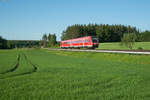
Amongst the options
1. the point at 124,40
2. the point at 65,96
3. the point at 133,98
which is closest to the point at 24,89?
the point at 65,96

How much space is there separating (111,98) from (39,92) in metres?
1.77

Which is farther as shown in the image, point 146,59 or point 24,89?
point 146,59

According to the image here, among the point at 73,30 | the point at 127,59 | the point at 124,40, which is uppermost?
the point at 73,30

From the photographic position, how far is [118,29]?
110m

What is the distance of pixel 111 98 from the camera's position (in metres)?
3.86

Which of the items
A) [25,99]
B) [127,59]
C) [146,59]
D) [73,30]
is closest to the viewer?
[25,99]

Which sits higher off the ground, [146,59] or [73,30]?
→ [73,30]

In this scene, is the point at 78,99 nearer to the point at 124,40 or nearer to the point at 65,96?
the point at 65,96

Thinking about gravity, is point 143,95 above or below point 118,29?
below


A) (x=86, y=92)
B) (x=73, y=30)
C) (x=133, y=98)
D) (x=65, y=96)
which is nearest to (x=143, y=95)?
(x=133, y=98)

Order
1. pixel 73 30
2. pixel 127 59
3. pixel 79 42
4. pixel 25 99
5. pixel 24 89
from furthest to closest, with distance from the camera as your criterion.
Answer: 1. pixel 73 30
2. pixel 79 42
3. pixel 127 59
4. pixel 24 89
5. pixel 25 99

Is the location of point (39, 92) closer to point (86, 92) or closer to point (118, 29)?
point (86, 92)

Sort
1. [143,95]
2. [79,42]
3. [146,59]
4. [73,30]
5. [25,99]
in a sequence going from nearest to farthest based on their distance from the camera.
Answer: [25,99] → [143,95] → [146,59] → [79,42] → [73,30]

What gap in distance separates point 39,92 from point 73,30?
104465 mm
